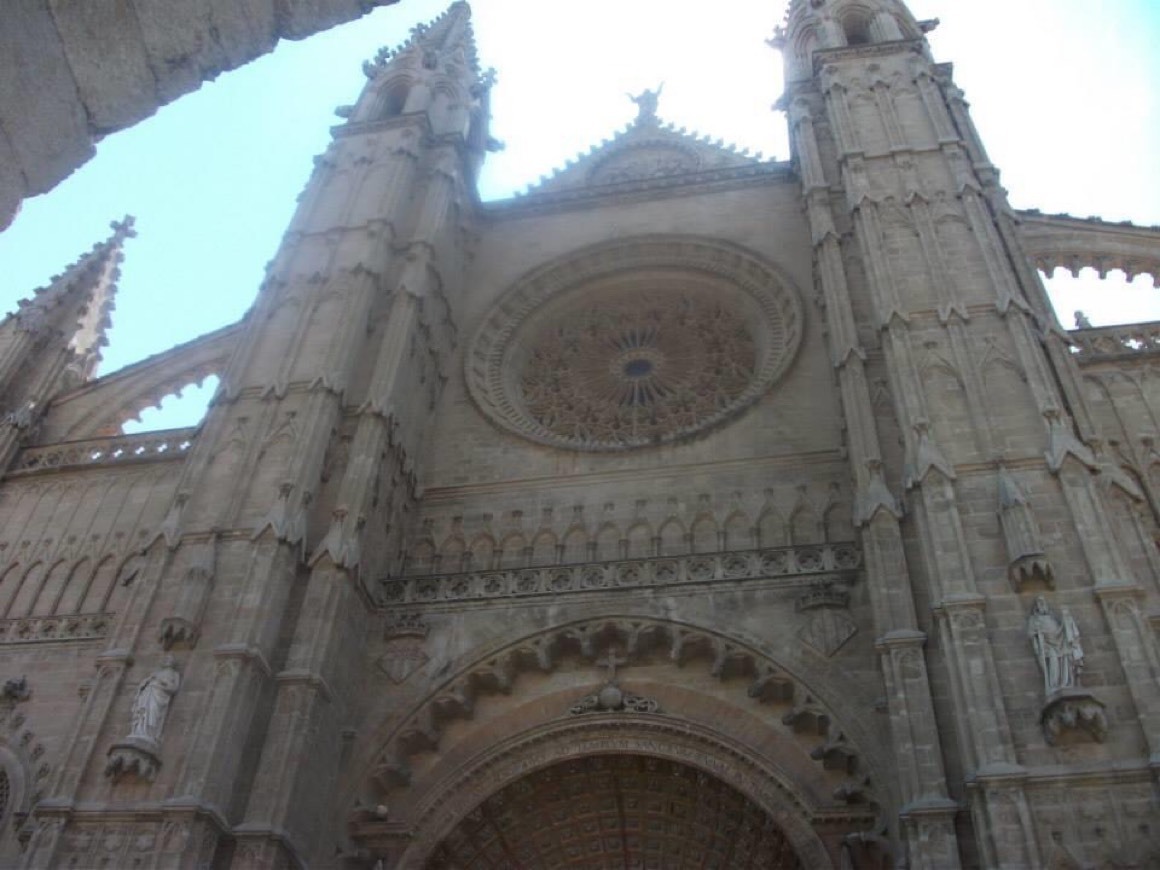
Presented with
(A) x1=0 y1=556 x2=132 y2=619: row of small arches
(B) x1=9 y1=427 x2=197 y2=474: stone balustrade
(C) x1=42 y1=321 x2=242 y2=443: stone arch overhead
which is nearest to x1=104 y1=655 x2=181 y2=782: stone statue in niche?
(A) x1=0 y1=556 x2=132 y2=619: row of small arches

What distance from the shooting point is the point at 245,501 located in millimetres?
13844

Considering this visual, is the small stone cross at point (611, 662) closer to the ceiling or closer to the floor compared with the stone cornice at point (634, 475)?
closer to the floor

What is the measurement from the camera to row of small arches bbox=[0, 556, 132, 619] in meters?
15.2

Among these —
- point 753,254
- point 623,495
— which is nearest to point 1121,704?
point 623,495

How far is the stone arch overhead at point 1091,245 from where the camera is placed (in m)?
18.2

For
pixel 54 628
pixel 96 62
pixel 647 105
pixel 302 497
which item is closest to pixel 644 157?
pixel 647 105

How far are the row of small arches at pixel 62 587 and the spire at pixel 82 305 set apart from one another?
589 cm

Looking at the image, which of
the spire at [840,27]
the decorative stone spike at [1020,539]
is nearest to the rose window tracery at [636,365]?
the spire at [840,27]

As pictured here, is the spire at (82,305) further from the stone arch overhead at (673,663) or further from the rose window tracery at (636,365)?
the stone arch overhead at (673,663)

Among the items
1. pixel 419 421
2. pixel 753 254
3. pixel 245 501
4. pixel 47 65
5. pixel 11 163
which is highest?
pixel 753 254

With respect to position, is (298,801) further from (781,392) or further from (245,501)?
(781,392)

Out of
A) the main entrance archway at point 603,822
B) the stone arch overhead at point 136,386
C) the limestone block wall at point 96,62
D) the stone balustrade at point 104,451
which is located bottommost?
the limestone block wall at point 96,62

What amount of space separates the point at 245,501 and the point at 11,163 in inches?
430

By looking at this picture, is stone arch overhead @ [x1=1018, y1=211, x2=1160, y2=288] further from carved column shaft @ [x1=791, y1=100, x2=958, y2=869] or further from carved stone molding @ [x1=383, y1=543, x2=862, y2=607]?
carved stone molding @ [x1=383, y1=543, x2=862, y2=607]
